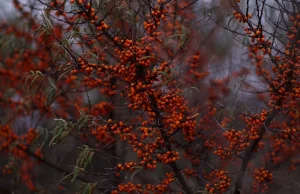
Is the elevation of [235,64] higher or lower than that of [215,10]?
lower

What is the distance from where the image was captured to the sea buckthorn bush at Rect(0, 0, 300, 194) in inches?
101

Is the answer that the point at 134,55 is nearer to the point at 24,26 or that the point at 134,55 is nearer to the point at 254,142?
the point at 254,142

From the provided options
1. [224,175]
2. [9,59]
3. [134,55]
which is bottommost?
[224,175]

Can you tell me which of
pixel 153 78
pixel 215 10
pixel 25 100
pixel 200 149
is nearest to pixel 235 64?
pixel 215 10

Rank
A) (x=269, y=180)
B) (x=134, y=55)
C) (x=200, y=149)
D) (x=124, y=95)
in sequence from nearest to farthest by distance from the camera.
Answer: (x=134, y=55) < (x=124, y=95) < (x=269, y=180) < (x=200, y=149)

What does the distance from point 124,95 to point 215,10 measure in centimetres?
148

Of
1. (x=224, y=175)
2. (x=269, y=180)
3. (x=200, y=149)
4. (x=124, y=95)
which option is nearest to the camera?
(x=124, y=95)

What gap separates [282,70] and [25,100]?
226 centimetres

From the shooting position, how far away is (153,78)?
2525 millimetres

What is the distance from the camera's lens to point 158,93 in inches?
101

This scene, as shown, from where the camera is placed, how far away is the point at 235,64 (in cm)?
366

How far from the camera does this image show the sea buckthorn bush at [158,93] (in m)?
2.56

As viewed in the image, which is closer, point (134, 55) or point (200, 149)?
point (134, 55)

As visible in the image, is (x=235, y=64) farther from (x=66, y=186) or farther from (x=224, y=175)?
(x=66, y=186)
